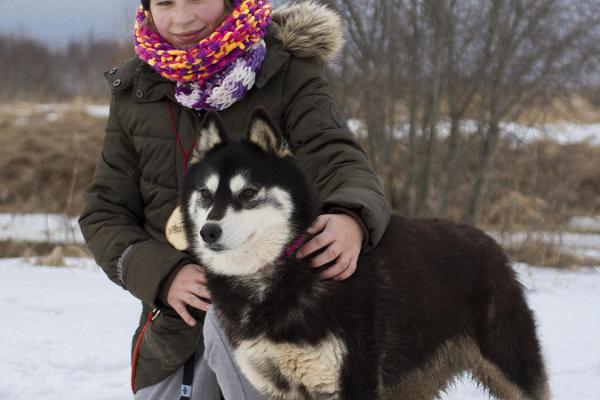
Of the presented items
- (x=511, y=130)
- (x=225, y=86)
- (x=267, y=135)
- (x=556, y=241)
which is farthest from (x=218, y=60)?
(x=556, y=241)

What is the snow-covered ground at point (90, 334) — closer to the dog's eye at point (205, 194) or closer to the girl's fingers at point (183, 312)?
the girl's fingers at point (183, 312)

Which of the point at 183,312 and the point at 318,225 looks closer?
the point at 318,225

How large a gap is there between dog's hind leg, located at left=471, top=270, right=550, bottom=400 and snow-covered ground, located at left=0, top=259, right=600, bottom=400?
708 mm

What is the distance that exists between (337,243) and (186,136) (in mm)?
853

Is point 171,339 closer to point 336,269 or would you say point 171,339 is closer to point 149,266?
point 149,266

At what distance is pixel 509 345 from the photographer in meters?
3.10

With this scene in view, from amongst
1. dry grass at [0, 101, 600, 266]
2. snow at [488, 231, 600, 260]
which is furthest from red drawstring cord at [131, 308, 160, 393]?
snow at [488, 231, 600, 260]

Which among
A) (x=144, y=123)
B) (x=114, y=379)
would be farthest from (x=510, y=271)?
(x=114, y=379)

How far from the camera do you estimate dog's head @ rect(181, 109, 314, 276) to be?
2492mm

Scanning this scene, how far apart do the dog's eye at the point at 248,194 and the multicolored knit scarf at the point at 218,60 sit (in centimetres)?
48

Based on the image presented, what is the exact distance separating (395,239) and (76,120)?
1178cm

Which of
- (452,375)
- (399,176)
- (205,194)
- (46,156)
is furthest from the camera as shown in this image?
(46,156)

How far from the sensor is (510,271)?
3182 millimetres

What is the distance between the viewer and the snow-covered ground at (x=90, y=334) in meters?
4.17
